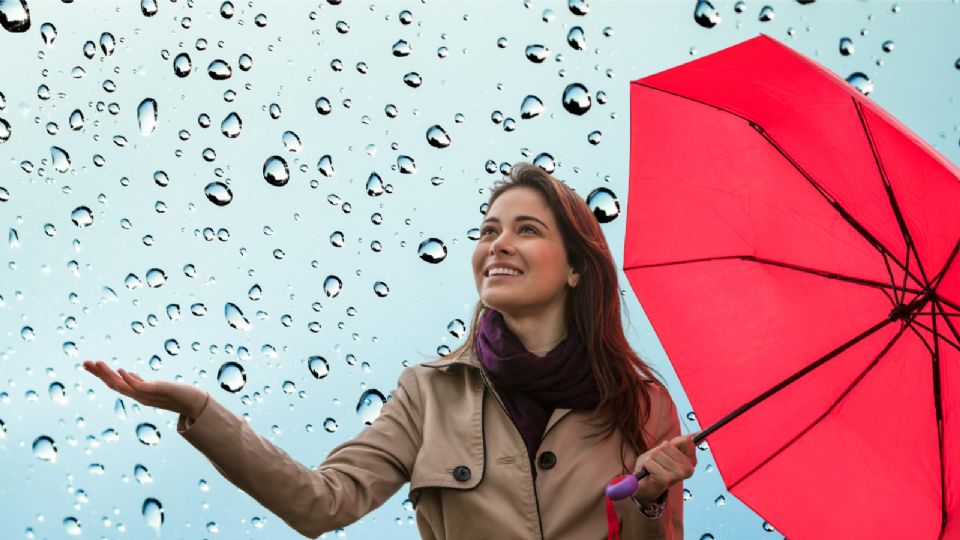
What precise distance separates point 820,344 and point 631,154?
719mm

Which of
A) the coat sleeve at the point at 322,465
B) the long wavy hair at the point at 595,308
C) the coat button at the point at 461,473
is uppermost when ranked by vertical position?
the long wavy hair at the point at 595,308

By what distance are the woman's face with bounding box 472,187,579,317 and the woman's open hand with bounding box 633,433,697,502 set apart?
62cm

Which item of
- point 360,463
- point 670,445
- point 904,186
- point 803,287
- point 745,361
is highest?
point 904,186

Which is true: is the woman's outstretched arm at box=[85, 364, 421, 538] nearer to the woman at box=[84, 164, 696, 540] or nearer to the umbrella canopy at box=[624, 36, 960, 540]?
the woman at box=[84, 164, 696, 540]

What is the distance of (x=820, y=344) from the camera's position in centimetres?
241

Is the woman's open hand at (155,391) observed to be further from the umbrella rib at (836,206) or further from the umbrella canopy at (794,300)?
the umbrella rib at (836,206)

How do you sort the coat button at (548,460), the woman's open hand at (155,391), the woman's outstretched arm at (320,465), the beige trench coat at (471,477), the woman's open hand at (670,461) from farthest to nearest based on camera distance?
the coat button at (548,460)
the beige trench coat at (471,477)
the woman's open hand at (670,461)
the woman's outstretched arm at (320,465)
the woman's open hand at (155,391)

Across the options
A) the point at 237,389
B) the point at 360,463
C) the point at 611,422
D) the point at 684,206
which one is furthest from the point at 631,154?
the point at 237,389

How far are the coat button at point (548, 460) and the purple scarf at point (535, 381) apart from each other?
0.04 metres

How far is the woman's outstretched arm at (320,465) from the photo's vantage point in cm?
209

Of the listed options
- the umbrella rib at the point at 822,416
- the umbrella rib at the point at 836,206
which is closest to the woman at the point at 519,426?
the umbrella rib at the point at 822,416

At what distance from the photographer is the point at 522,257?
106 inches

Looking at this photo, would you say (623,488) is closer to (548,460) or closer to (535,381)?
(548,460)

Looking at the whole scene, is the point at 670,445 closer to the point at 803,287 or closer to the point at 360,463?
the point at 803,287
